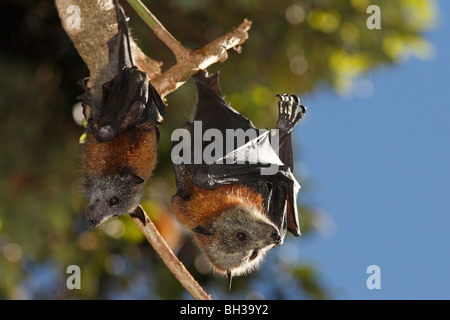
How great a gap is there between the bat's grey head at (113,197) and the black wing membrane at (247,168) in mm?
312

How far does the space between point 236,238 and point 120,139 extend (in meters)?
0.76

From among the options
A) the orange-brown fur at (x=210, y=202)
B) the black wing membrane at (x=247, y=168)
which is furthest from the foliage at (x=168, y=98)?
the orange-brown fur at (x=210, y=202)

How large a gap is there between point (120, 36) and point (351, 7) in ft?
14.0

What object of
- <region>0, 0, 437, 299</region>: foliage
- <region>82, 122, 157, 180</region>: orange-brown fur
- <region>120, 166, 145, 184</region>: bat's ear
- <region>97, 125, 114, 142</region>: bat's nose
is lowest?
<region>0, 0, 437, 299</region>: foliage

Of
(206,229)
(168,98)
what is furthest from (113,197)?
(168,98)

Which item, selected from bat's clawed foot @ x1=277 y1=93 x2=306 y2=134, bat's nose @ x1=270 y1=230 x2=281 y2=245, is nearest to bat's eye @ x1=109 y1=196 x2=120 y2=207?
bat's nose @ x1=270 y1=230 x2=281 y2=245

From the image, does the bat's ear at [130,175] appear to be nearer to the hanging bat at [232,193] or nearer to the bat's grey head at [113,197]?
the bat's grey head at [113,197]

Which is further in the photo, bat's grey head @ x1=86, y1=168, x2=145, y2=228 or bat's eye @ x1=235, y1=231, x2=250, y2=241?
bat's eye @ x1=235, y1=231, x2=250, y2=241

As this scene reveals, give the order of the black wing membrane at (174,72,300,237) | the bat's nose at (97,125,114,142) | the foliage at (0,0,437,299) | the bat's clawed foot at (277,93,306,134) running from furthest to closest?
the foliage at (0,0,437,299) → the bat's clawed foot at (277,93,306,134) → the black wing membrane at (174,72,300,237) → the bat's nose at (97,125,114,142)

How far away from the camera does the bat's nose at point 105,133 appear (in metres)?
2.87

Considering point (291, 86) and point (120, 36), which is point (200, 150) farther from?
point (291, 86)

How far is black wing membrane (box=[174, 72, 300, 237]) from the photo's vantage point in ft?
10.2

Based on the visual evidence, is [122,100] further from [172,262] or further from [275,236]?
[275,236]

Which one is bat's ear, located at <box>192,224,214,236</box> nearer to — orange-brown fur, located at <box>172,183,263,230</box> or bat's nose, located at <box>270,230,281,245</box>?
orange-brown fur, located at <box>172,183,263,230</box>
